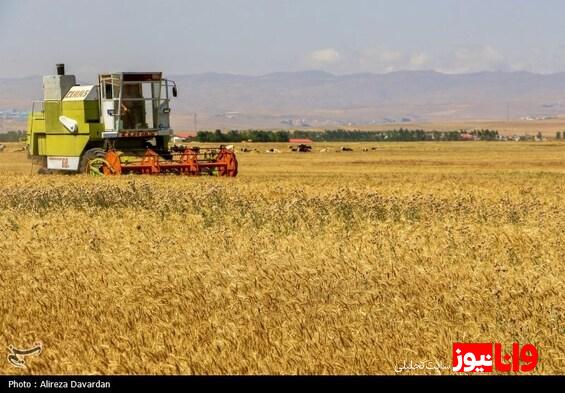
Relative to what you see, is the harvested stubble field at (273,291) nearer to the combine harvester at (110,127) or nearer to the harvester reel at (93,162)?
the harvester reel at (93,162)

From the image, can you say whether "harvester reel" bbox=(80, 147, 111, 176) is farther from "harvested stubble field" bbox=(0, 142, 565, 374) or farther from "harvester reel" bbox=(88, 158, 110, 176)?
"harvested stubble field" bbox=(0, 142, 565, 374)

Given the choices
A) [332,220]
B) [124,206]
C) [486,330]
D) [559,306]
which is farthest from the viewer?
[124,206]

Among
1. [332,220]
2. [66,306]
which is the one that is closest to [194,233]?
[332,220]

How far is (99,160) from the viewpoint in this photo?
29.8 metres

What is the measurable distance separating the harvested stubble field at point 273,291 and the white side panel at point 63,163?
590 inches

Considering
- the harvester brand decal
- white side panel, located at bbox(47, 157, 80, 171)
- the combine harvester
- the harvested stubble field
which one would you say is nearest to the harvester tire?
the combine harvester

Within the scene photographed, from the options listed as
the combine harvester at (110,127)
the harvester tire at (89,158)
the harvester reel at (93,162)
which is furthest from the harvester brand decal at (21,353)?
the harvester tire at (89,158)

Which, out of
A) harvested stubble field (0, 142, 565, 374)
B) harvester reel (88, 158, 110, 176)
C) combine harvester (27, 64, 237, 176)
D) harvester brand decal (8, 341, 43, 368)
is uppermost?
combine harvester (27, 64, 237, 176)

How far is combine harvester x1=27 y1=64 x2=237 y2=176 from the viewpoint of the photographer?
1186 inches

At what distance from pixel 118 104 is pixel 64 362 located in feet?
80.1

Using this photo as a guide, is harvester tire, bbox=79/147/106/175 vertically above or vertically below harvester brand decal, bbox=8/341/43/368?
above

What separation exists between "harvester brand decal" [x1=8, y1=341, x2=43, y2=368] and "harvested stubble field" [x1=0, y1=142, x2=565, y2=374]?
0.06 m

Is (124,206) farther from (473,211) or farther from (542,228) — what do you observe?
(542,228)

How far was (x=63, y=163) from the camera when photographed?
3114 centimetres
